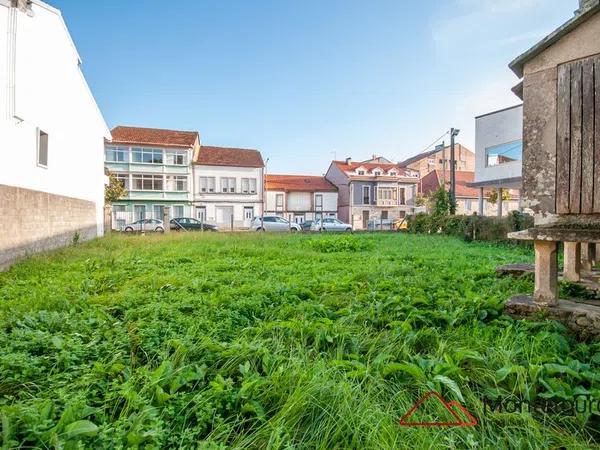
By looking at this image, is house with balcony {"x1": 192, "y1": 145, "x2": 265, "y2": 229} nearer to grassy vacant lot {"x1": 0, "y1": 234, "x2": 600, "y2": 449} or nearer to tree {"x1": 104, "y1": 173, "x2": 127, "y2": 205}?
tree {"x1": 104, "y1": 173, "x2": 127, "y2": 205}

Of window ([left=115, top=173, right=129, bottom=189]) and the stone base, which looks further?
window ([left=115, top=173, right=129, bottom=189])

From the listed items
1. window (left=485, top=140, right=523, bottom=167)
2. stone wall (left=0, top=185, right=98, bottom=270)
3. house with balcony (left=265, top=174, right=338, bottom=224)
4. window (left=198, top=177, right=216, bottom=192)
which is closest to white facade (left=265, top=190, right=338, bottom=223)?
house with balcony (left=265, top=174, right=338, bottom=224)

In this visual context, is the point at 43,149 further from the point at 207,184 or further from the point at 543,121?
the point at 207,184

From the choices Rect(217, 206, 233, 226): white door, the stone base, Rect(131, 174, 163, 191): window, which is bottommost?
the stone base

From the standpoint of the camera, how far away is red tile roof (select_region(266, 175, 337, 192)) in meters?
39.2

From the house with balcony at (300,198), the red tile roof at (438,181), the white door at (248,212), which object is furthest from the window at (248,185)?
the red tile roof at (438,181)

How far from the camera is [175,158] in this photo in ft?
107

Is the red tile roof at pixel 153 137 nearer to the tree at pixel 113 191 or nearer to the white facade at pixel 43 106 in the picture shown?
the tree at pixel 113 191

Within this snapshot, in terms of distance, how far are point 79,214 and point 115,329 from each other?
37.6 ft

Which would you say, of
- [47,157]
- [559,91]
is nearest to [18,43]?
[47,157]

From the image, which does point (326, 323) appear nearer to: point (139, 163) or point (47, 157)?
point (47, 157)

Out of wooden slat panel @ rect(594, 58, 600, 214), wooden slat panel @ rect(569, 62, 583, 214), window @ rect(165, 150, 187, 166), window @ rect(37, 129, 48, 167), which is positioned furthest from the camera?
window @ rect(165, 150, 187, 166)

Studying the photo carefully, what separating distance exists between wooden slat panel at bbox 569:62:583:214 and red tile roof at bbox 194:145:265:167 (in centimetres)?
3240

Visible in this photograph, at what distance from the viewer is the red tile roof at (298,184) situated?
3915cm
